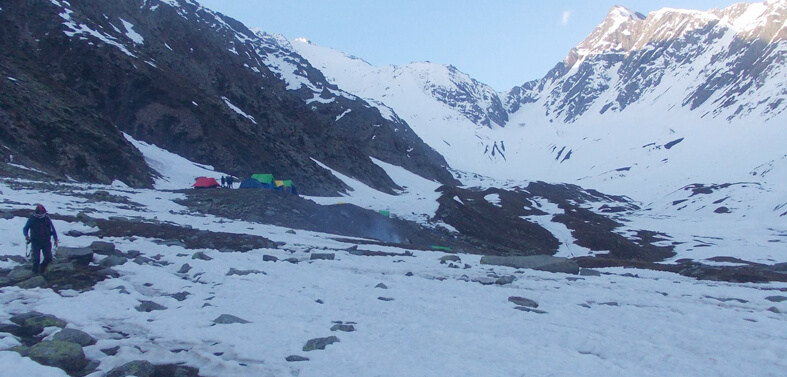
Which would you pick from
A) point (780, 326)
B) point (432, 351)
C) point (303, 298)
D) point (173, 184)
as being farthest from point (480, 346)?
point (173, 184)

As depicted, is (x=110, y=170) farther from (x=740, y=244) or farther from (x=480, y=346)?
(x=740, y=244)

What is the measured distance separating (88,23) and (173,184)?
113ft

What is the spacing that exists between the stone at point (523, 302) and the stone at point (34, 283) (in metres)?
11.2

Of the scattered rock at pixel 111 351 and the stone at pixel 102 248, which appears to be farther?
the stone at pixel 102 248

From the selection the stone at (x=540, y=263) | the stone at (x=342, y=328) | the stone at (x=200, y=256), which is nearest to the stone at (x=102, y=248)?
the stone at (x=200, y=256)

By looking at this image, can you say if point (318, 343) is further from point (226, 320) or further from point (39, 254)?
point (39, 254)

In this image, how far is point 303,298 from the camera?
45.0 feet

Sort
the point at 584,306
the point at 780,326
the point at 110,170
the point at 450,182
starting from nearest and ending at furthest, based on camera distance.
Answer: the point at 780,326 < the point at 584,306 < the point at 110,170 < the point at 450,182

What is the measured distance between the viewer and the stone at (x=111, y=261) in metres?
14.7

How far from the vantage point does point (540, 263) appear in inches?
891

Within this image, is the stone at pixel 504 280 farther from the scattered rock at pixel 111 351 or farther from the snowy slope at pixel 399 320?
the scattered rock at pixel 111 351

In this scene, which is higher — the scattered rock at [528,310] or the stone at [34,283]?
the scattered rock at [528,310]

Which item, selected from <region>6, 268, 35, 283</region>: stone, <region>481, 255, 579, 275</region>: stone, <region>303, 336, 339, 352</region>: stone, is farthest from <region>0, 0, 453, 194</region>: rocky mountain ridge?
<region>303, 336, 339, 352</region>: stone

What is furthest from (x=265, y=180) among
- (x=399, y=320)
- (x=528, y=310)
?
(x=399, y=320)
